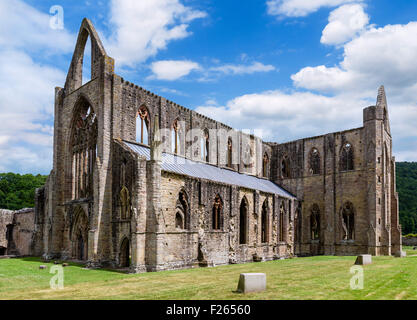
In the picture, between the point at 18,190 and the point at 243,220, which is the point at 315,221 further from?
the point at 18,190

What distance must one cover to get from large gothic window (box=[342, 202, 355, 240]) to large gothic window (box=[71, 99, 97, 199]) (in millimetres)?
23573

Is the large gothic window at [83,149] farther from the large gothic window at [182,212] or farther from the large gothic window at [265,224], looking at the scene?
the large gothic window at [265,224]

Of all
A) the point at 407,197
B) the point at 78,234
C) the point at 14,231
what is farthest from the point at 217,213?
the point at 407,197

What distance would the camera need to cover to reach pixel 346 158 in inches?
1476

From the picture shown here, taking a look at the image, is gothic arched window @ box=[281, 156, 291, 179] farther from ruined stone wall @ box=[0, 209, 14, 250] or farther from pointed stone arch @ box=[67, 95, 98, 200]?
ruined stone wall @ box=[0, 209, 14, 250]

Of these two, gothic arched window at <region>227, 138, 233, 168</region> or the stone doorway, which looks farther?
gothic arched window at <region>227, 138, 233, 168</region>

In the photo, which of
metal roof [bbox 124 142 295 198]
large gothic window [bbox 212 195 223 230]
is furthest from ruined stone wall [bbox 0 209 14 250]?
large gothic window [bbox 212 195 223 230]

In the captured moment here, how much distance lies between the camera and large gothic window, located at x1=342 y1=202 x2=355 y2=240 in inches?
1425

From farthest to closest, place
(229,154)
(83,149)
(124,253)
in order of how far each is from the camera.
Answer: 1. (229,154)
2. (83,149)
3. (124,253)

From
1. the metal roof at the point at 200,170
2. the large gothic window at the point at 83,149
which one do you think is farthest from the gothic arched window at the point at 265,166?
the large gothic window at the point at 83,149

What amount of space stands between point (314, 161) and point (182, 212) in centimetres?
2082

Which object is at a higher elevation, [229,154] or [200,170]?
[229,154]

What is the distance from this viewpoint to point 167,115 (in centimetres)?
2931
